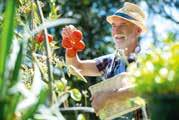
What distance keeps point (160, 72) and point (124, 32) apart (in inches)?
102

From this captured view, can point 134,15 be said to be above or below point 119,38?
above

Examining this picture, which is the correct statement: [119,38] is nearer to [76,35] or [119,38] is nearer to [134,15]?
[134,15]

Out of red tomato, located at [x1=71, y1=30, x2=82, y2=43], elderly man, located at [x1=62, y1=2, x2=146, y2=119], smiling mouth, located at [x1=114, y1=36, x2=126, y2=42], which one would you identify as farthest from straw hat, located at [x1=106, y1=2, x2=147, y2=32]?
red tomato, located at [x1=71, y1=30, x2=82, y2=43]

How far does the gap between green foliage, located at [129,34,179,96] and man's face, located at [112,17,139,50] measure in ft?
7.94

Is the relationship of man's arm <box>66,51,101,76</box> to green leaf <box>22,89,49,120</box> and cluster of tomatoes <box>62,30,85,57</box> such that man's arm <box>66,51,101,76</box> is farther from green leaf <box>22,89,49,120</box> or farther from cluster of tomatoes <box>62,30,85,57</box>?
green leaf <box>22,89,49,120</box>

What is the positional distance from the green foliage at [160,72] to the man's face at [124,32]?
2.42 metres

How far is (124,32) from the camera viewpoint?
150 inches

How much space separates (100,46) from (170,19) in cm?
203

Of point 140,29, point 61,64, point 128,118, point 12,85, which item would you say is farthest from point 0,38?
point 140,29

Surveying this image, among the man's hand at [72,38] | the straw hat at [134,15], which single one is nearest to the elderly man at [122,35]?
the straw hat at [134,15]

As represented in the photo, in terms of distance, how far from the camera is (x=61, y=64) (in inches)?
95.5

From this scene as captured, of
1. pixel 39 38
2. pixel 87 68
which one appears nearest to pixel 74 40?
pixel 39 38

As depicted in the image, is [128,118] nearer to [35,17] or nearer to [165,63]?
[35,17]

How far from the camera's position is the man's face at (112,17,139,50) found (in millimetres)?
3746
